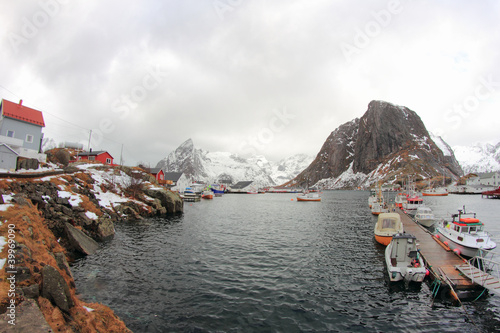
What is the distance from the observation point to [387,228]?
94.5 feet

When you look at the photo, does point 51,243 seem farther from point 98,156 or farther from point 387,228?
point 98,156

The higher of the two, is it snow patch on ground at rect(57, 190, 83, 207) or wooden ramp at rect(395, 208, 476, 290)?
snow patch on ground at rect(57, 190, 83, 207)

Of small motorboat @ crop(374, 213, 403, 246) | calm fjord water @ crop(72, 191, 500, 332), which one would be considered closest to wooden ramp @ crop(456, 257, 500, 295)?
calm fjord water @ crop(72, 191, 500, 332)

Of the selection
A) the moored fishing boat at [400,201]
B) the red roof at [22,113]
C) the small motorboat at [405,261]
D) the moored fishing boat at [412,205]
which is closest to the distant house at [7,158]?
the red roof at [22,113]

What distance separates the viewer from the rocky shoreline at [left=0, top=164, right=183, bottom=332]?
8.46 m

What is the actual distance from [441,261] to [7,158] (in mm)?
52722

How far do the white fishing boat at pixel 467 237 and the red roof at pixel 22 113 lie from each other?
6415cm

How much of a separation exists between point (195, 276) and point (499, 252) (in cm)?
3236

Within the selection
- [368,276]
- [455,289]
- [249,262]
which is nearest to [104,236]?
[249,262]

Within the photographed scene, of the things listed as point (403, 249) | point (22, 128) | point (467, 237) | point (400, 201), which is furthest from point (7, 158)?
point (400, 201)

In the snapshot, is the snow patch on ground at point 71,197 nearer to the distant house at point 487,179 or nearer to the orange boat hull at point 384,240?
the orange boat hull at point 384,240

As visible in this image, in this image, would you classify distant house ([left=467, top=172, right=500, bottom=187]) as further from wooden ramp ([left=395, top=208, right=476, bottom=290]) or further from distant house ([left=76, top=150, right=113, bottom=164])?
distant house ([left=76, top=150, right=113, bottom=164])

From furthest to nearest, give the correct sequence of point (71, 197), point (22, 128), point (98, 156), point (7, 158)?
1. point (98, 156)
2. point (22, 128)
3. point (7, 158)
4. point (71, 197)

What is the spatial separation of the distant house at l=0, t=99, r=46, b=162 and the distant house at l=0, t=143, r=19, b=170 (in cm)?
556
